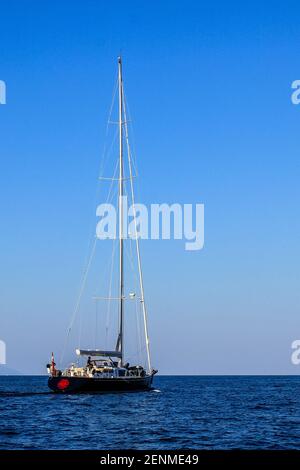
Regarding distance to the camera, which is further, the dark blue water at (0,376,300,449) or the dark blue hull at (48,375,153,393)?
the dark blue hull at (48,375,153,393)

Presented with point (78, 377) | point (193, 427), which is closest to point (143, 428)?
point (193, 427)

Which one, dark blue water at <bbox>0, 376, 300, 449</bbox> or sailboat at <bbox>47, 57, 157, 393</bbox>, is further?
sailboat at <bbox>47, 57, 157, 393</bbox>

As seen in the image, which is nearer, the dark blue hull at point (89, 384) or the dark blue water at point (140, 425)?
the dark blue water at point (140, 425)

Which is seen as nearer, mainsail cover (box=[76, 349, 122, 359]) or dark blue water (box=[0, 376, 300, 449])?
dark blue water (box=[0, 376, 300, 449])

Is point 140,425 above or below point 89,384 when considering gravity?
below

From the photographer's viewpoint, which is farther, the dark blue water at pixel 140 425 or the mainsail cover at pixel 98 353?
the mainsail cover at pixel 98 353

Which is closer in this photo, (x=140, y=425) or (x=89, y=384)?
(x=140, y=425)

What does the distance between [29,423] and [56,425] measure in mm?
2561

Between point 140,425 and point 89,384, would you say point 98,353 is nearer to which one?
point 89,384

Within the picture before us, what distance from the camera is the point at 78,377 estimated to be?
7806 centimetres

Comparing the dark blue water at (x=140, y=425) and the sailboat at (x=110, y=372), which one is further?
the sailboat at (x=110, y=372)
